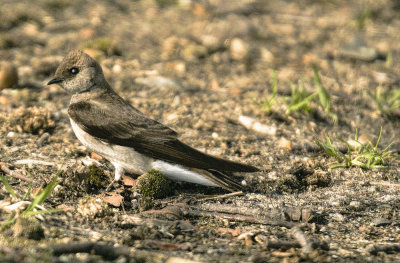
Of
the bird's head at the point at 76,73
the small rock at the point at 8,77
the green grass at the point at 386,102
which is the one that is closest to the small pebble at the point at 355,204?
the green grass at the point at 386,102

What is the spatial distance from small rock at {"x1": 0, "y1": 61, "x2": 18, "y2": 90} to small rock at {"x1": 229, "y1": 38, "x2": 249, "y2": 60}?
348cm

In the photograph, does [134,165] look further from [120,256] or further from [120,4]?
[120,4]

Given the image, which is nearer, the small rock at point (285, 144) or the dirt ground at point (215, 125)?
the dirt ground at point (215, 125)

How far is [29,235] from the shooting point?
3559mm

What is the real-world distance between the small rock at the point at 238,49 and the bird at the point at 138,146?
11.7 feet

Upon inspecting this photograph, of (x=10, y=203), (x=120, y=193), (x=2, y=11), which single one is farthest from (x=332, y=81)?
(x=2, y=11)

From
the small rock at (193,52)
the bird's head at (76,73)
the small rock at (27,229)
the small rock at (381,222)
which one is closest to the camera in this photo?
the small rock at (27,229)

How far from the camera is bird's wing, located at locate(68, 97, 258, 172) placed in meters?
5.08

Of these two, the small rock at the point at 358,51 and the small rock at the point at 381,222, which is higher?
the small rock at the point at 358,51

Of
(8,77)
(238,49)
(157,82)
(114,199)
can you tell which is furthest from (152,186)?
(238,49)

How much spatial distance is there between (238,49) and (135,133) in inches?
164

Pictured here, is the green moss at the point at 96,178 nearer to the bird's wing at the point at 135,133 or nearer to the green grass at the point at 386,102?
the bird's wing at the point at 135,133

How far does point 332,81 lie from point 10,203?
17.8ft

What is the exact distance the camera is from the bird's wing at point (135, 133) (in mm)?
5082
